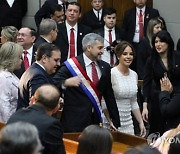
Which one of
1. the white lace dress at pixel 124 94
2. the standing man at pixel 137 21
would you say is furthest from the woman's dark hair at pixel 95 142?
the standing man at pixel 137 21

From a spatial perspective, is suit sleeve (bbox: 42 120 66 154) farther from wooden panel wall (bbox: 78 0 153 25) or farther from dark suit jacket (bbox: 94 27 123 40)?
wooden panel wall (bbox: 78 0 153 25)

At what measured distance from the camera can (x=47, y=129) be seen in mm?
6191

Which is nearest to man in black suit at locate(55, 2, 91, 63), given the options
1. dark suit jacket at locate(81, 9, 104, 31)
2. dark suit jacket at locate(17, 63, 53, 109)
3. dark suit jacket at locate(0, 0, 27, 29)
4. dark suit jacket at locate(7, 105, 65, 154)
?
dark suit jacket at locate(81, 9, 104, 31)

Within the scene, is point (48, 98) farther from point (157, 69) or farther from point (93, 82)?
point (157, 69)

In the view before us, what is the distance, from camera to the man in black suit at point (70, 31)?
11.5 meters

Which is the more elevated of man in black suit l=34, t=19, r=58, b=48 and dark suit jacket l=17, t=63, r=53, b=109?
man in black suit l=34, t=19, r=58, b=48

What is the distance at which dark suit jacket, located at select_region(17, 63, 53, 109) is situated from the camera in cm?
768

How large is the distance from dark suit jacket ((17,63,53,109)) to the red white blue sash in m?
0.73

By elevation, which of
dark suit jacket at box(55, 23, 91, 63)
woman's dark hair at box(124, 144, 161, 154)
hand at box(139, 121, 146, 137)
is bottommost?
hand at box(139, 121, 146, 137)

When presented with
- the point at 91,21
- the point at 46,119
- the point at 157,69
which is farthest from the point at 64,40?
the point at 46,119

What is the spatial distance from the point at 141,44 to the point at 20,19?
11.7ft

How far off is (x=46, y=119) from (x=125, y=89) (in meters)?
2.78

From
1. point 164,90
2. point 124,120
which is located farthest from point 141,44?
point 164,90

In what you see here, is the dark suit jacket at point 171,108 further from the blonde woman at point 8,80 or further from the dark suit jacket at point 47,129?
the blonde woman at point 8,80
